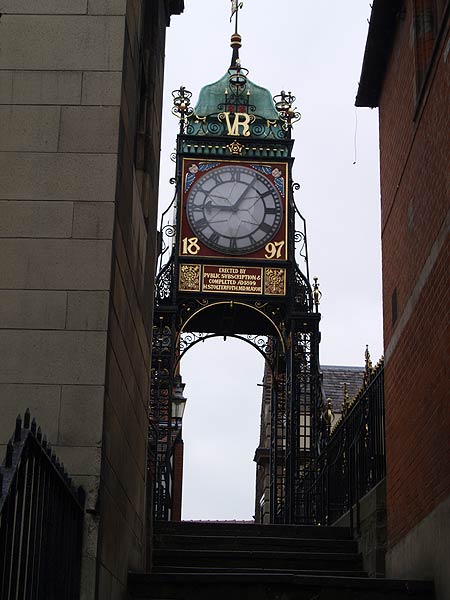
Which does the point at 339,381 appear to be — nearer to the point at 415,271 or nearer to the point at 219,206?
the point at 219,206

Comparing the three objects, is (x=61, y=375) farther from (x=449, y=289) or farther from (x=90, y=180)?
(x=449, y=289)

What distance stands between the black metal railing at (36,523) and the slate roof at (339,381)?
987 inches

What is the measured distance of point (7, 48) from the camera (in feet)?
26.2

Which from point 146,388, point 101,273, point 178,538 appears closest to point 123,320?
point 101,273

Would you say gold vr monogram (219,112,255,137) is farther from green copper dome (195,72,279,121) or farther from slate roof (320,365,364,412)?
slate roof (320,365,364,412)

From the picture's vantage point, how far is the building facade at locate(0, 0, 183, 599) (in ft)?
23.8

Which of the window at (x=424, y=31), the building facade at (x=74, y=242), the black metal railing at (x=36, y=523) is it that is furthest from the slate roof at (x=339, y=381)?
the black metal railing at (x=36, y=523)

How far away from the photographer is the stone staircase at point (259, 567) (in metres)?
8.88

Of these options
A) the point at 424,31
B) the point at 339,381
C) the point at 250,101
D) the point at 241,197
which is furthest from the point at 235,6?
the point at 424,31

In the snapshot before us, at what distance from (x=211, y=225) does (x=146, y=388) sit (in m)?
11.5

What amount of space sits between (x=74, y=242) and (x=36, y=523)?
96.9 inches

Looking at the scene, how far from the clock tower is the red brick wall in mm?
8822

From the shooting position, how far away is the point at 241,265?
838 inches

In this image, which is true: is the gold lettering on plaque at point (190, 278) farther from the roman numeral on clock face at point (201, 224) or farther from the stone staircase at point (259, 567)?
the stone staircase at point (259, 567)
